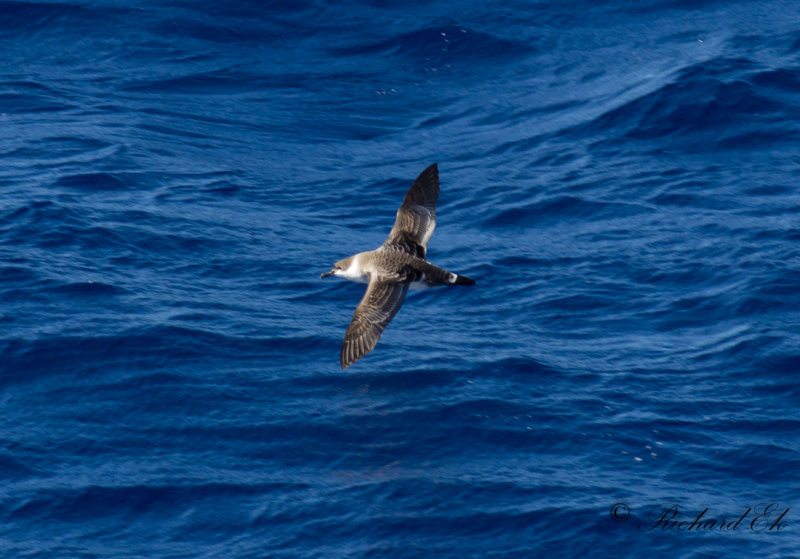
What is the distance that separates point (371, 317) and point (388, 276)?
0.67 metres

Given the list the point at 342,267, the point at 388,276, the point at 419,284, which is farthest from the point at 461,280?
the point at 342,267

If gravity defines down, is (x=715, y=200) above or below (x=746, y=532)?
above

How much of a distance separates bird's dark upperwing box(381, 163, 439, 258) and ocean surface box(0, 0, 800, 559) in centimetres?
135

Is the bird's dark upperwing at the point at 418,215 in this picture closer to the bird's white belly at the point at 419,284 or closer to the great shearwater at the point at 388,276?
the great shearwater at the point at 388,276

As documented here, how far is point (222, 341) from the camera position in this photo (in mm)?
15602

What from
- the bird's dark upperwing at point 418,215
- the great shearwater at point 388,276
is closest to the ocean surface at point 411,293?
the great shearwater at point 388,276

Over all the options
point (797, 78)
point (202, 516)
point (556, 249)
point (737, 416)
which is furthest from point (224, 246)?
point (797, 78)

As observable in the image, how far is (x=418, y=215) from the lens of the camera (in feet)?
52.9

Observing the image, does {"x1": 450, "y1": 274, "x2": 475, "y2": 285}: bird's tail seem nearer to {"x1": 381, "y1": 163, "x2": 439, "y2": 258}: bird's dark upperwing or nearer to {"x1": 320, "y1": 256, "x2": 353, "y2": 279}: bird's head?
{"x1": 381, "y1": 163, "x2": 439, "y2": 258}: bird's dark upperwing

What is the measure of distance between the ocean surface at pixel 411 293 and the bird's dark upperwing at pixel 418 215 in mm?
1345

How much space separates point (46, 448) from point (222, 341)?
117 inches

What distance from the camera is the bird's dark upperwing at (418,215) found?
15.8m

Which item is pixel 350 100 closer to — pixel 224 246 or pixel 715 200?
pixel 224 246

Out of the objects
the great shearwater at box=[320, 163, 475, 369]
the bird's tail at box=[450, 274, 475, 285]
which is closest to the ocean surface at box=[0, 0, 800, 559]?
the great shearwater at box=[320, 163, 475, 369]
